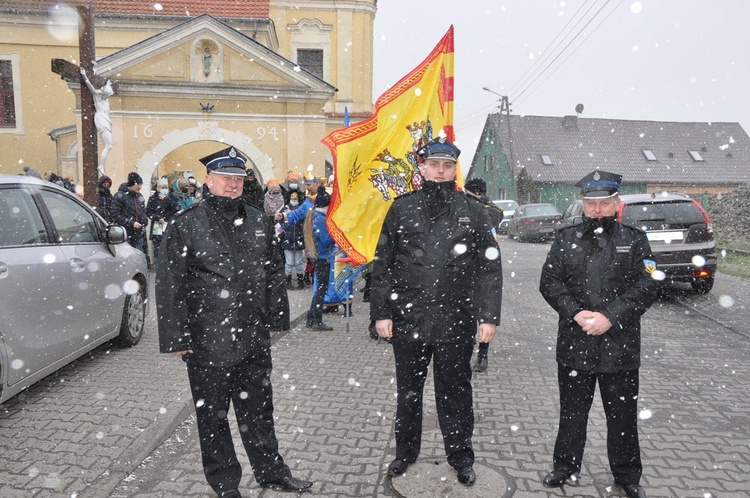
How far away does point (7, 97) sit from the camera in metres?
24.4

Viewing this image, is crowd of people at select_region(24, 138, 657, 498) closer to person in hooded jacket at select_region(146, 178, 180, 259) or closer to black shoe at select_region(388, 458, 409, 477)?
black shoe at select_region(388, 458, 409, 477)

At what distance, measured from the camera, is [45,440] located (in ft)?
13.7

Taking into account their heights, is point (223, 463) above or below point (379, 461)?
above

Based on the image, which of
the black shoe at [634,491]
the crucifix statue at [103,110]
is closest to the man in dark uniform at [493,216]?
the black shoe at [634,491]

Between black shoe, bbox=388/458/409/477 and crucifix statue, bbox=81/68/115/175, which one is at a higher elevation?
crucifix statue, bbox=81/68/115/175

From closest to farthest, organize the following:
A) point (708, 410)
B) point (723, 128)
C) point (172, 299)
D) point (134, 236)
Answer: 1. point (172, 299)
2. point (708, 410)
3. point (134, 236)
4. point (723, 128)

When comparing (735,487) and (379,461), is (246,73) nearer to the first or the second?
(379,461)

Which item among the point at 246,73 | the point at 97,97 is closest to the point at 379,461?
the point at 97,97

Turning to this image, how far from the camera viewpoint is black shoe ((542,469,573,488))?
358 centimetres

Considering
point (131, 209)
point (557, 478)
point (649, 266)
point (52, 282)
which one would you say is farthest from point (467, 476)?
point (131, 209)

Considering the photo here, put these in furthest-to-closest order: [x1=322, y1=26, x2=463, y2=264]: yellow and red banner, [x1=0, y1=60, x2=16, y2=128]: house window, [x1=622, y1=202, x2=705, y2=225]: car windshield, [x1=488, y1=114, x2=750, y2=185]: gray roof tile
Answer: [x1=488, y1=114, x2=750, y2=185]: gray roof tile → [x1=0, y1=60, x2=16, y2=128]: house window → [x1=622, y1=202, x2=705, y2=225]: car windshield → [x1=322, y1=26, x2=463, y2=264]: yellow and red banner

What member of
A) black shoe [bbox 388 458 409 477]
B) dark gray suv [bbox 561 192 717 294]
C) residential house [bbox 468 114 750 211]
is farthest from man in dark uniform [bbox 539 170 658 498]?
residential house [bbox 468 114 750 211]

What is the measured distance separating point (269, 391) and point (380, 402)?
178 centimetres

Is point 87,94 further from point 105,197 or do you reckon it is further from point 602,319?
point 602,319
